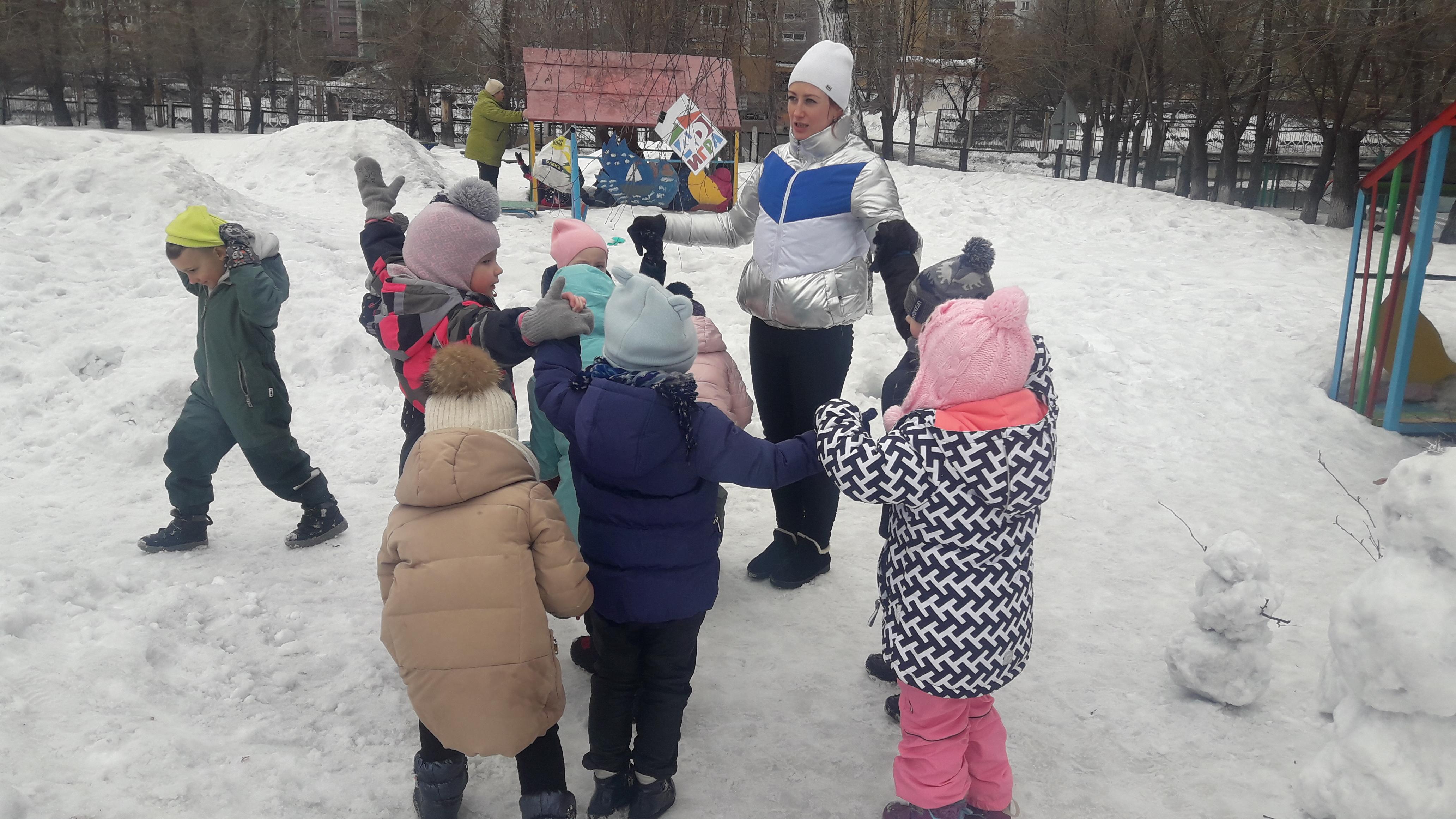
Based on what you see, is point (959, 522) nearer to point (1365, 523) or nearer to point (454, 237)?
point (454, 237)

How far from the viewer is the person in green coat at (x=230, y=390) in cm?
351

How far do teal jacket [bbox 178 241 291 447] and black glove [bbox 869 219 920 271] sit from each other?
7.62ft

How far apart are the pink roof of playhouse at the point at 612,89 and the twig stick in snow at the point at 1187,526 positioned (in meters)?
7.01

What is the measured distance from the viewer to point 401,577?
209 cm

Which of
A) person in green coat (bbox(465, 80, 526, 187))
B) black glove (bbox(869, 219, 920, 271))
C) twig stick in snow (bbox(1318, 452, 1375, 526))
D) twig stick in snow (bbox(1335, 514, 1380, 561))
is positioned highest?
person in green coat (bbox(465, 80, 526, 187))

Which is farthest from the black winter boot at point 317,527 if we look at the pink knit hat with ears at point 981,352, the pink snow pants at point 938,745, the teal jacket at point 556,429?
the pink knit hat with ears at point 981,352

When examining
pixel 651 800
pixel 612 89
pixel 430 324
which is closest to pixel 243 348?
pixel 430 324

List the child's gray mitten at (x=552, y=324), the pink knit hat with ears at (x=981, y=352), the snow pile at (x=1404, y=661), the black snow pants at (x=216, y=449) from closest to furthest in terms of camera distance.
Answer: the snow pile at (x=1404, y=661) < the pink knit hat with ears at (x=981, y=352) < the child's gray mitten at (x=552, y=324) < the black snow pants at (x=216, y=449)

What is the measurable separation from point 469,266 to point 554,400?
88cm

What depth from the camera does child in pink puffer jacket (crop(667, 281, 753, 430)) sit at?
3.14m

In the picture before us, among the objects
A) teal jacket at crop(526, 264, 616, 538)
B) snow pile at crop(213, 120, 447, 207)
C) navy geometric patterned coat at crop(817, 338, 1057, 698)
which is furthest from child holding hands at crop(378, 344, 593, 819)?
snow pile at crop(213, 120, 447, 207)

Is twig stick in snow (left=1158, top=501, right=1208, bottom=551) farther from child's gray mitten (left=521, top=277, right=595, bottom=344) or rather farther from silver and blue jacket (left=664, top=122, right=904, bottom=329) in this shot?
child's gray mitten (left=521, top=277, right=595, bottom=344)

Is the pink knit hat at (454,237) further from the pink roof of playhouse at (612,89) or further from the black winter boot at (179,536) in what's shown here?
the pink roof of playhouse at (612,89)

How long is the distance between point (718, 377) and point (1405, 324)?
424 cm
